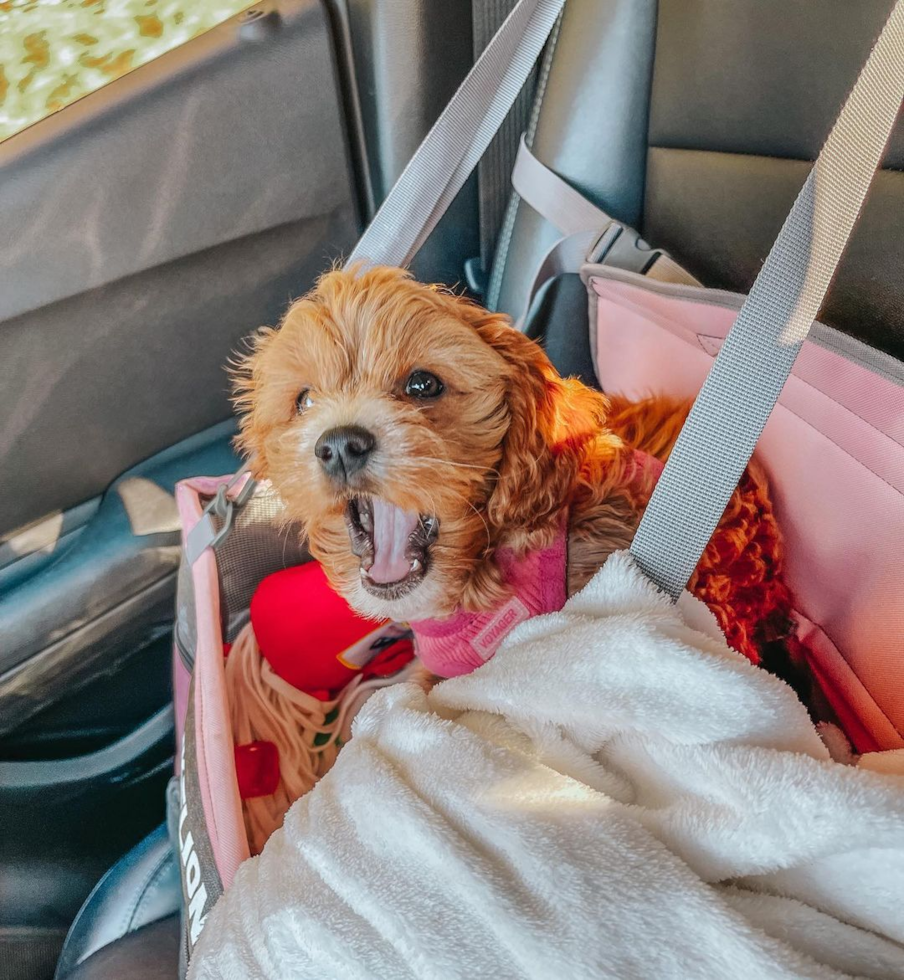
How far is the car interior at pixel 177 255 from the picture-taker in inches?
54.1

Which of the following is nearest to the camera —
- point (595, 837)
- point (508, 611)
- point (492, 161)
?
point (595, 837)

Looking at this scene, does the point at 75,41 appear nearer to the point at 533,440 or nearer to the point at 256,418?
the point at 256,418

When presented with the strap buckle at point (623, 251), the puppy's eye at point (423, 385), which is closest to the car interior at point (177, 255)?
the strap buckle at point (623, 251)

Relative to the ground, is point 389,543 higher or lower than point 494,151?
lower

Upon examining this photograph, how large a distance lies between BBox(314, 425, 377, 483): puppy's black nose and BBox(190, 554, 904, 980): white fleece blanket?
1.19 feet

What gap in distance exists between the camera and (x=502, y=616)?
1.26 m

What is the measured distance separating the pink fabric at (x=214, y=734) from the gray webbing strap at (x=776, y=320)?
29.3 inches

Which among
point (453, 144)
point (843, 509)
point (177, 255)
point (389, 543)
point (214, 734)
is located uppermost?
point (453, 144)

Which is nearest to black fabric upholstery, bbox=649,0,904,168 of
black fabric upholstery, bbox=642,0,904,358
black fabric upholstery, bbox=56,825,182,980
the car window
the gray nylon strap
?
black fabric upholstery, bbox=642,0,904,358

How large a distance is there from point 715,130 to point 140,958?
1.68 metres

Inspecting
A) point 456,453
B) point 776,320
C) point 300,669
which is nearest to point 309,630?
point 300,669

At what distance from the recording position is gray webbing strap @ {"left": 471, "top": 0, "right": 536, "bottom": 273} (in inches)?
64.2

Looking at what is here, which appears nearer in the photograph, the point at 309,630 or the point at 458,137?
the point at 458,137

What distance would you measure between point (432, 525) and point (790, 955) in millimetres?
774
